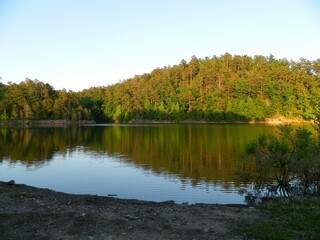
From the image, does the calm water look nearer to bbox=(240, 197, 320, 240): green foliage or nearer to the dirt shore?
bbox=(240, 197, 320, 240): green foliage

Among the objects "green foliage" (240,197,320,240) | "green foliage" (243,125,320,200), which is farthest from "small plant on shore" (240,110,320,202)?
"green foliage" (240,197,320,240)

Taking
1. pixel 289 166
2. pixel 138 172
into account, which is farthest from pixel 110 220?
pixel 138 172

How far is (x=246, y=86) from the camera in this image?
136 meters

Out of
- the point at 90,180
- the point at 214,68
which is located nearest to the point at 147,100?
the point at 214,68

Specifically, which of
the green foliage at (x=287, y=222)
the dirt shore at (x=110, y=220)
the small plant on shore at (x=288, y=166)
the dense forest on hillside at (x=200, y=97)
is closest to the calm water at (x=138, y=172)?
the small plant on shore at (x=288, y=166)

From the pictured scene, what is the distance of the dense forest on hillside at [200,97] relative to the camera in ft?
416

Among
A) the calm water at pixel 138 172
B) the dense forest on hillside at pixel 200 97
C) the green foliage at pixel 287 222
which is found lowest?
the calm water at pixel 138 172

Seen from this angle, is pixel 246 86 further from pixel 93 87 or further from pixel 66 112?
pixel 93 87

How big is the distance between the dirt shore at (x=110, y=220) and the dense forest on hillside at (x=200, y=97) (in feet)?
372

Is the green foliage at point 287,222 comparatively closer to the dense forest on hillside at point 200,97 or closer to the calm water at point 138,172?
the calm water at point 138,172

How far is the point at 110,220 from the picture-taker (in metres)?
10.9

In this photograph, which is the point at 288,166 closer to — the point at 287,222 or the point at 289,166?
the point at 289,166

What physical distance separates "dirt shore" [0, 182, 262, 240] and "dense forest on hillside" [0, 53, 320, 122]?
113254 mm

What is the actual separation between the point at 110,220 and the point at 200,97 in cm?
13069
